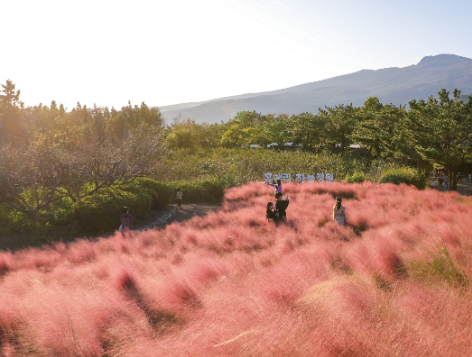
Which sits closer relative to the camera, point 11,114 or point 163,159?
point 163,159

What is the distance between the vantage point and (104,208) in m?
12.0

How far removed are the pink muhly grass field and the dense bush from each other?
3.96 m

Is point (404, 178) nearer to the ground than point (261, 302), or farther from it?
nearer to the ground

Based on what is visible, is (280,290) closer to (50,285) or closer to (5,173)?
(50,285)

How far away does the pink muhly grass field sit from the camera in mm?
3180

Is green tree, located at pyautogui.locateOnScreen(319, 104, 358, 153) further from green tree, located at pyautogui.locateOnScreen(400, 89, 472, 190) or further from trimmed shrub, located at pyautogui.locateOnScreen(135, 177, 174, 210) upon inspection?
trimmed shrub, located at pyautogui.locateOnScreen(135, 177, 174, 210)

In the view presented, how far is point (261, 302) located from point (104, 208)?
9.70m

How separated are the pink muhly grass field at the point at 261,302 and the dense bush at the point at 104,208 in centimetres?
396

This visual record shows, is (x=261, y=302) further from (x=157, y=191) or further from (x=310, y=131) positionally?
(x=310, y=131)

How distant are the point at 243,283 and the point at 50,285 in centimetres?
359

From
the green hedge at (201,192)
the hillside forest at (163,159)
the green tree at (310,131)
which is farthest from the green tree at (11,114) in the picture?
the green tree at (310,131)

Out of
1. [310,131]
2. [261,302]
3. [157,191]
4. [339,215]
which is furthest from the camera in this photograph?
[310,131]

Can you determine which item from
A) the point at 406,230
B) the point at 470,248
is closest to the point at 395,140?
the point at 406,230

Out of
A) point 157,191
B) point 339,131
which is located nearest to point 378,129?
point 339,131
